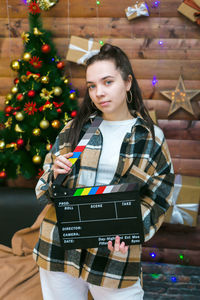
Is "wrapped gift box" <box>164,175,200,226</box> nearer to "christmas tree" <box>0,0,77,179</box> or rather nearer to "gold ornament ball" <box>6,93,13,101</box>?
"christmas tree" <box>0,0,77,179</box>

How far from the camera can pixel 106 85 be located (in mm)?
1238

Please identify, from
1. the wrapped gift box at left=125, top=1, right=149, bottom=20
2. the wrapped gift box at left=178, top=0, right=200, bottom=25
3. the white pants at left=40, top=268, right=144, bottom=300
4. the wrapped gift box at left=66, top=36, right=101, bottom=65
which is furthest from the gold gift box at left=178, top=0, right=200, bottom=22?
the white pants at left=40, top=268, right=144, bottom=300

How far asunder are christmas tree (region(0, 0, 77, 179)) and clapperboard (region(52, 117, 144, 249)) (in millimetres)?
1315

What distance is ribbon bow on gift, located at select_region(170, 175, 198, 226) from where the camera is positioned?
→ 253 centimetres

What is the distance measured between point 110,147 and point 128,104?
9.8 inches

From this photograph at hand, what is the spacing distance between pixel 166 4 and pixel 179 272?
215 centimetres

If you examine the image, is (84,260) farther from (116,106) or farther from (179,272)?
(179,272)

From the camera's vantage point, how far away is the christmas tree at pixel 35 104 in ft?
7.72

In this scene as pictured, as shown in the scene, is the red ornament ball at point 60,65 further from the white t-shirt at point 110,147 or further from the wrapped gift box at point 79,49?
the white t-shirt at point 110,147

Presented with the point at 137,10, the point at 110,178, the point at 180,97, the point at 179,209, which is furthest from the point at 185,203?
the point at 137,10

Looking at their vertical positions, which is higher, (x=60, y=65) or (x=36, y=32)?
(x=36, y=32)

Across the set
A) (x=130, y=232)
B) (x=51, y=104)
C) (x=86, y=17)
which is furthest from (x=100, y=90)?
(x=86, y=17)

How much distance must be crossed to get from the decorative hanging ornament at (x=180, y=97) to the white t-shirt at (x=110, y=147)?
127 centimetres

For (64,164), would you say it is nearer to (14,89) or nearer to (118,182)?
(118,182)
